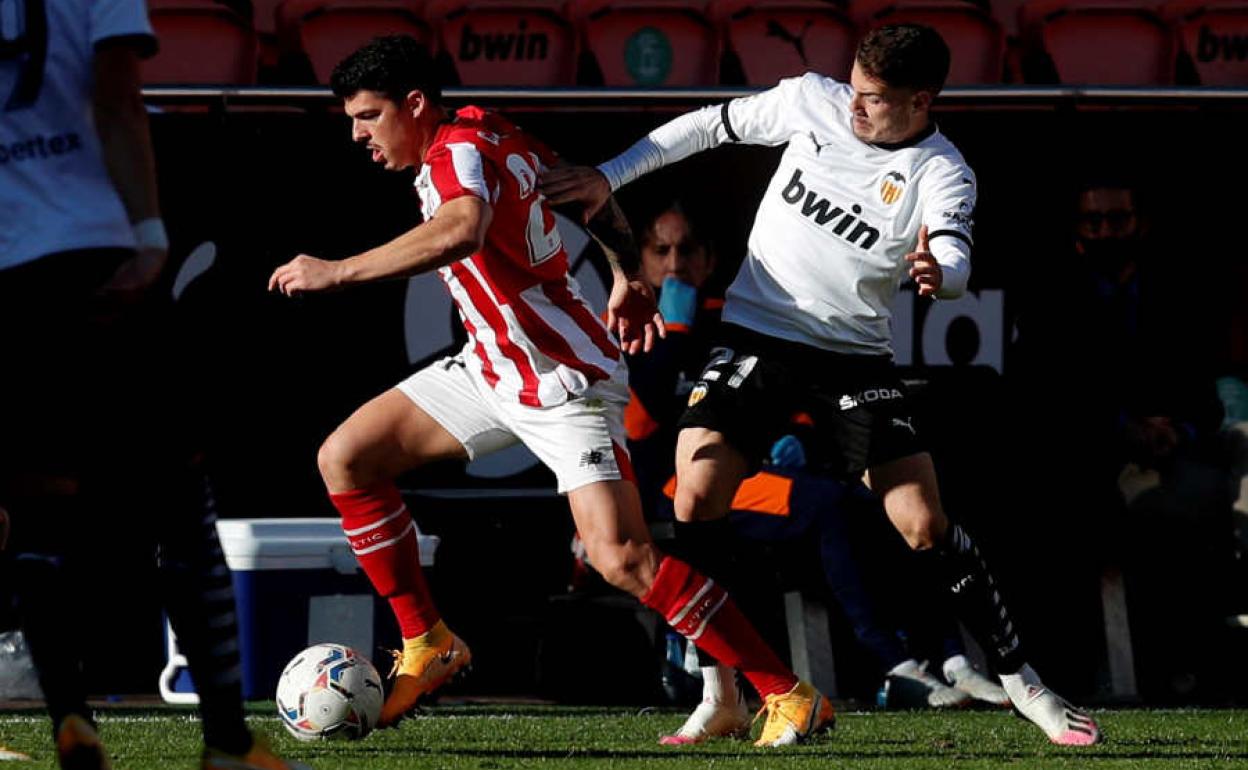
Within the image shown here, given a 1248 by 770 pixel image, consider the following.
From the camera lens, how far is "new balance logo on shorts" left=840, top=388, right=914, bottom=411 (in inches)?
220

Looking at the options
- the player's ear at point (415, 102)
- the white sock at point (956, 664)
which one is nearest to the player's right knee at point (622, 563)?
the player's ear at point (415, 102)

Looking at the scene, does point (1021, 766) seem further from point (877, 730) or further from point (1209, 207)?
point (1209, 207)

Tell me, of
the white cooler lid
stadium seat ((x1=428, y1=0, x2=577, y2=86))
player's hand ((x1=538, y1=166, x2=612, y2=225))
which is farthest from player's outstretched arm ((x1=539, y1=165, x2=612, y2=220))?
stadium seat ((x1=428, y1=0, x2=577, y2=86))

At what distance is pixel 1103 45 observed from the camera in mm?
9172

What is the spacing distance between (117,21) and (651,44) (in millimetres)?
5814

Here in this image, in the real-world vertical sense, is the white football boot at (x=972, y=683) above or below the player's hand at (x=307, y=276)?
below

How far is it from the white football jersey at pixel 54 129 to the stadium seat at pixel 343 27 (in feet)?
18.1

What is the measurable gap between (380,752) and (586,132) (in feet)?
10.6

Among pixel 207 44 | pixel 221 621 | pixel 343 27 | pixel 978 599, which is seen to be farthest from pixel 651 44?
pixel 221 621

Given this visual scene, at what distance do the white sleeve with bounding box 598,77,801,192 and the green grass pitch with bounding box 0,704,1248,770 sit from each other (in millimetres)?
1590

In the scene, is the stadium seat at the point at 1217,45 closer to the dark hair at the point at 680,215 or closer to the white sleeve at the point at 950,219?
the dark hair at the point at 680,215

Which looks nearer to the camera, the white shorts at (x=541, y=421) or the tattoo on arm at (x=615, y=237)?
the white shorts at (x=541, y=421)

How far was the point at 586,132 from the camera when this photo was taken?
25.8 ft

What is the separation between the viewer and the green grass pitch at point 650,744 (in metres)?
4.98
